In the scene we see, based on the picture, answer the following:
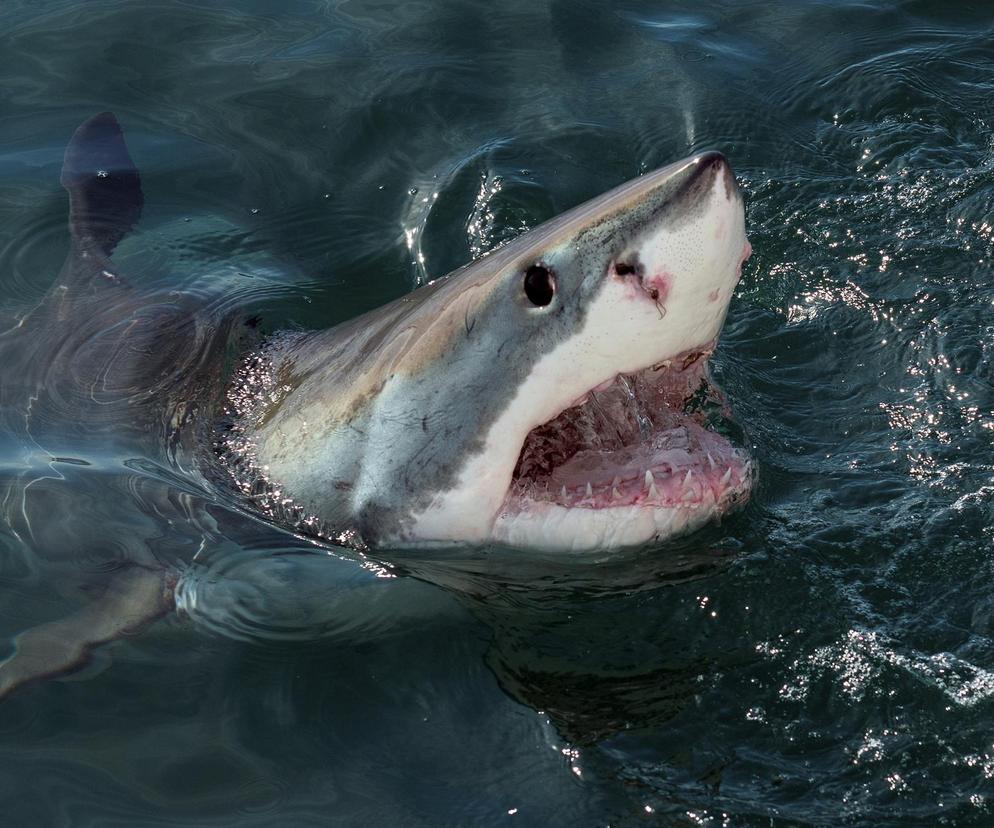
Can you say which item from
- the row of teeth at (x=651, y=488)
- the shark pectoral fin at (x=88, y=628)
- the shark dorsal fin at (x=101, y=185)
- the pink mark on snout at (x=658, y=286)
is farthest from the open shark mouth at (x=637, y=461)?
the shark dorsal fin at (x=101, y=185)

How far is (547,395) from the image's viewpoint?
8.47 ft

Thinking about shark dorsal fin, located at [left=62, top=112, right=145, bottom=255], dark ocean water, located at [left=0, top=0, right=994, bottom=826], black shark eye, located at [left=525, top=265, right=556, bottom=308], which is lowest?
dark ocean water, located at [left=0, top=0, right=994, bottom=826]

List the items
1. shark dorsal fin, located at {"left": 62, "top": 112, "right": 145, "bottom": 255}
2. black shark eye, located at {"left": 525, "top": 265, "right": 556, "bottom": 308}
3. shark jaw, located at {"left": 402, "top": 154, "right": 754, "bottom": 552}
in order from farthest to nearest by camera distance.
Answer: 1. shark dorsal fin, located at {"left": 62, "top": 112, "right": 145, "bottom": 255}
2. black shark eye, located at {"left": 525, "top": 265, "right": 556, "bottom": 308}
3. shark jaw, located at {"left": 402, "top": 154, "right": 754, "bottom": 552}

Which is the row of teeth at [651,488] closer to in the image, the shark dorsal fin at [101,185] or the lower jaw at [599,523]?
the lower jaw at [599,523]

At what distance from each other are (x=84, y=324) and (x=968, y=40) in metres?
4.00

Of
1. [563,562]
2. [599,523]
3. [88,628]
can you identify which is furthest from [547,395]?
[88,628]

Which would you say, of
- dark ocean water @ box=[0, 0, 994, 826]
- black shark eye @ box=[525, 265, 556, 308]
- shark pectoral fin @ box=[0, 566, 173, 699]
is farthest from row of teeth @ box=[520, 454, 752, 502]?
shark pectoral fin @ box=[0, 566, 173, 699]

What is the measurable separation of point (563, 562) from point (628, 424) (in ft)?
1.12

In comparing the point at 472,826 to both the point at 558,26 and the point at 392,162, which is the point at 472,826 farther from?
the point at 558,26

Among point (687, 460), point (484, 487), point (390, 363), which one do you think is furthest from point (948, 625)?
point (390, 363)

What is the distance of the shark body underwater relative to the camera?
245cm

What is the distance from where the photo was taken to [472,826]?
2.41 metres

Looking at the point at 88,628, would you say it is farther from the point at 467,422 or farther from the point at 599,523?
the point at 599,523

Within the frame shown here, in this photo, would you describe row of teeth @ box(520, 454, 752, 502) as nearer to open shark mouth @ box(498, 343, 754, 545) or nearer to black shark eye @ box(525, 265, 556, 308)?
open shark mouth @ box(498, 343, 754, 545)
